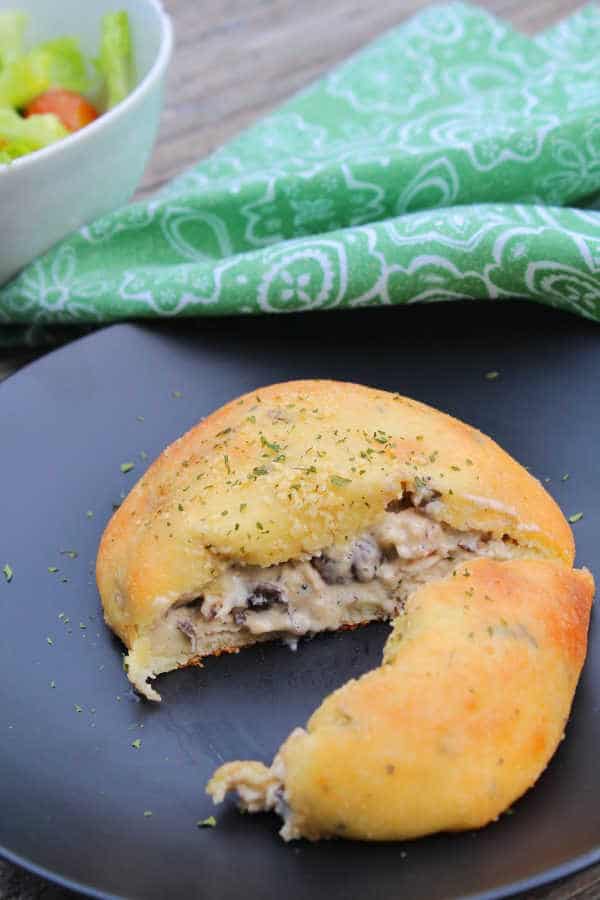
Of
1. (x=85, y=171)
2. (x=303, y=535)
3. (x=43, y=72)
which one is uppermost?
(x=43, y=72)

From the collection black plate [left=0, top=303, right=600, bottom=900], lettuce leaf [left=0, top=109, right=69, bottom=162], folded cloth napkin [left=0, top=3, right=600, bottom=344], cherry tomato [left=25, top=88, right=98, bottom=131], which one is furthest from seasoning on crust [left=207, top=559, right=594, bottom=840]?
cherry tomato [left=25, top=88, right=98, bottom=131]

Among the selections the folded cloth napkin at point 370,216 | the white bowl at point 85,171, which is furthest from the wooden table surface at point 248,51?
the white bowl at point 85,171

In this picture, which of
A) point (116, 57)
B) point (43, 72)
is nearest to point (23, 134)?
point (43, 72)

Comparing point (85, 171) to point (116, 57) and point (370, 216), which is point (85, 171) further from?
point (370, 216)

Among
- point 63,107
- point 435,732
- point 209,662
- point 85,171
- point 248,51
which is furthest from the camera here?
point 248,51

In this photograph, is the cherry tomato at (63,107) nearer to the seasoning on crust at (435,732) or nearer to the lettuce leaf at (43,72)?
the lettuce leaf at (43,72)

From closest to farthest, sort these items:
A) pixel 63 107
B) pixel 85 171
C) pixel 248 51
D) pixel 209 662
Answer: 1. pixel 209 662
2. pixel 85 171
3. pixel 63 107
4. pixel 248 51

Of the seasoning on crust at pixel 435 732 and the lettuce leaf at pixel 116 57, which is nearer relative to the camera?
the seasoning on crust at pixel 435 732
